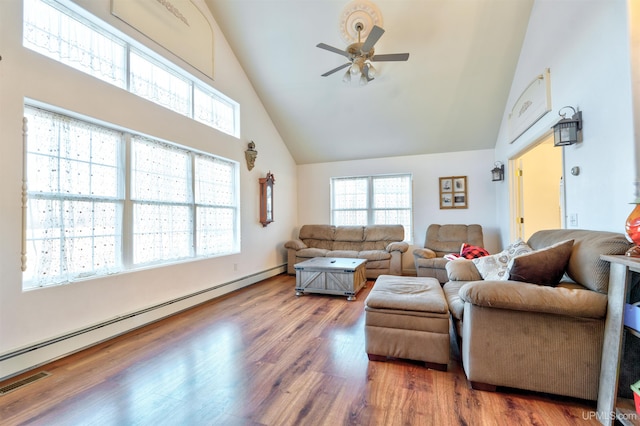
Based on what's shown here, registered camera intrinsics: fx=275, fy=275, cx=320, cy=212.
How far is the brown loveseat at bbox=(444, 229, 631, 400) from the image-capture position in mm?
1634

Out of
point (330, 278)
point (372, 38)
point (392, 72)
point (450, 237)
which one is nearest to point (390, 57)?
point (372, 38)

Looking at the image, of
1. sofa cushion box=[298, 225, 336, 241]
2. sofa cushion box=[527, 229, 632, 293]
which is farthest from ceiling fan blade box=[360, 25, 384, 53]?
sofa cushion box=[298, 225, 336, 241]

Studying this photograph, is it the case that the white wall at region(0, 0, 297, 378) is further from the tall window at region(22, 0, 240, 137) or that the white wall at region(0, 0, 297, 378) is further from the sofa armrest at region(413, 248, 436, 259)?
the sofa armrest at region(413, 248, 436, 259)

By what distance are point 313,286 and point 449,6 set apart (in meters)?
4.19

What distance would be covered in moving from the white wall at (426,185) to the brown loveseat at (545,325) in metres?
3.59

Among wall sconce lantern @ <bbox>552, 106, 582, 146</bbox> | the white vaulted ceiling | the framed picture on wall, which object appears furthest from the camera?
the framed picture on wall

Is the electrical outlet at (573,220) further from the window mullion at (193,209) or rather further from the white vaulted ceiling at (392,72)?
the window mullion at (193,209)

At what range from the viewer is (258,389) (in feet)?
6.14

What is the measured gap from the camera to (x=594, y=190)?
7.55ft

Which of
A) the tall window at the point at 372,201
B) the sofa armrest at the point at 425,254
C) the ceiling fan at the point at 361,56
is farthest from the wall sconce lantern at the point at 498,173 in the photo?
the ceiling fan at the point at 361,56

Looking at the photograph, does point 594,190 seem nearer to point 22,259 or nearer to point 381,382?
point 381,382

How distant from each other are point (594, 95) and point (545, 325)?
6.37 feet

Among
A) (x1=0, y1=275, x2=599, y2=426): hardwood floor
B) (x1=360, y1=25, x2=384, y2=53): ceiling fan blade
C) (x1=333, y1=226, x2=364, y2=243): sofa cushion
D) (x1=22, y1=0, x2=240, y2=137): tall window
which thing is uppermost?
(x1=360, y1=25, x2=384, y2=53): ceiling fan blade

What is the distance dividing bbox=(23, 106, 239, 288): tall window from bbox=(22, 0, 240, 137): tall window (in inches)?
21.2
